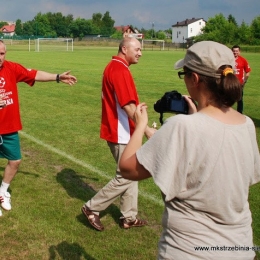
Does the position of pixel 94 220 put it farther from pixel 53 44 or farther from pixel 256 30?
pixel 256 30

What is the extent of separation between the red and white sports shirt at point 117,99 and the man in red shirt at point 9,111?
3.55ft

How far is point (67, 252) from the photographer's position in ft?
14.6

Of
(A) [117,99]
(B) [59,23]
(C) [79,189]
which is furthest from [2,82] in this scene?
(B) [59,23]

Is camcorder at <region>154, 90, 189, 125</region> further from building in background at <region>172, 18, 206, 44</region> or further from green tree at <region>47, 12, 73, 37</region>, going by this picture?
green tree at <region>47, 12, 73, 37</region>

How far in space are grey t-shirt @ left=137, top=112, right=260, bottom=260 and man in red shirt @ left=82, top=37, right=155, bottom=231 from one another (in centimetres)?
252

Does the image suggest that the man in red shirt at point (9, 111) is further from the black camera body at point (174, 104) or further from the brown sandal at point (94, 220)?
the black camera body at point (174, 104)

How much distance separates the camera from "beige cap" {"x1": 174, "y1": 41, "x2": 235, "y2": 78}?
6.91 feet

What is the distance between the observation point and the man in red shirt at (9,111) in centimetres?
521

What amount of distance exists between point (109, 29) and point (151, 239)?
16069 cm

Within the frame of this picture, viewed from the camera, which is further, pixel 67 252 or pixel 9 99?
pixel 9 99

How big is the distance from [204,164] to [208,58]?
1.66 feet

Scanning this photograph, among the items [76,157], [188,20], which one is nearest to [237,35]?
[188,20]

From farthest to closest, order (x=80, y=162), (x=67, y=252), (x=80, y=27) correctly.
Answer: (x=80, y=27) < (x=80, y=162) < (x=67, y=252)

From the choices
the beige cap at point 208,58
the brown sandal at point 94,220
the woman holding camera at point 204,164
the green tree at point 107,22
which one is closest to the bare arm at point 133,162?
the woman holding camera at point 204,164
